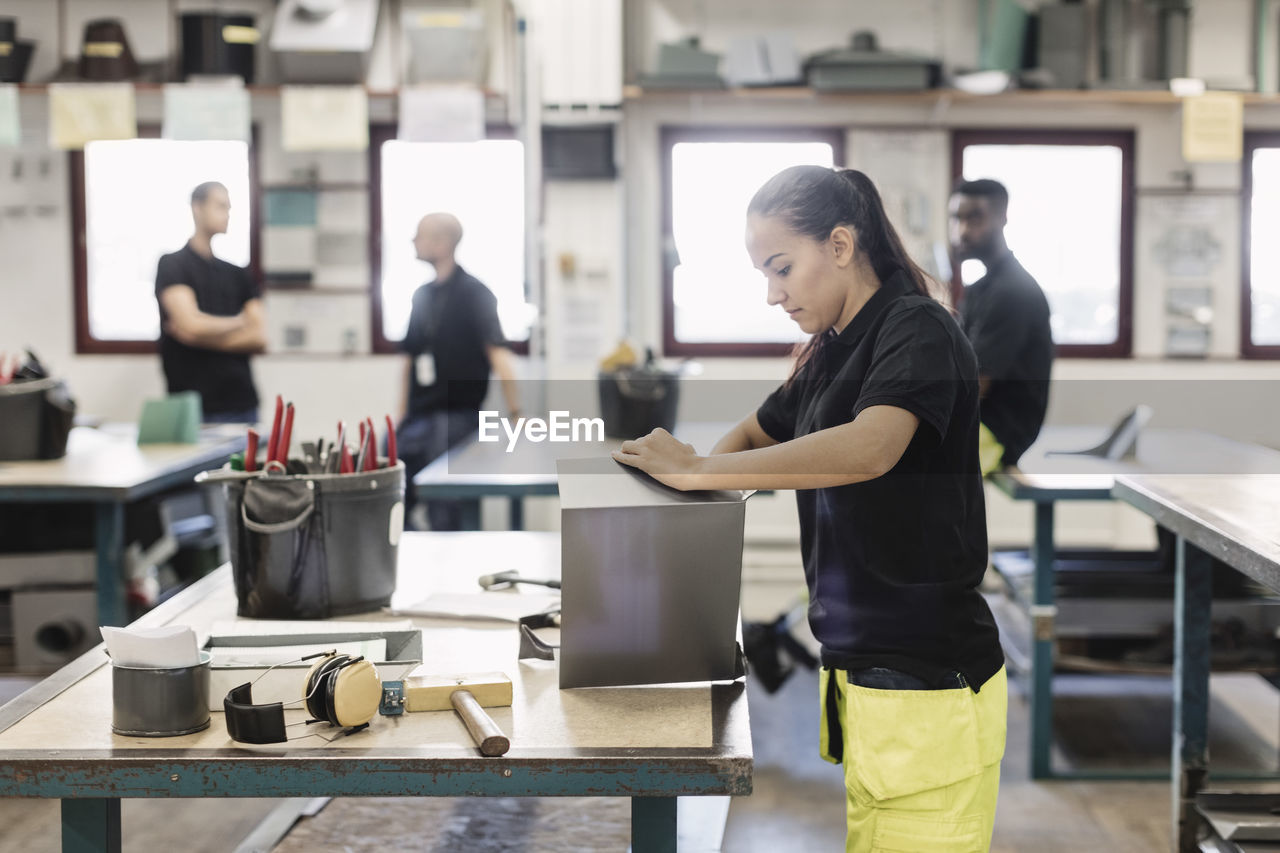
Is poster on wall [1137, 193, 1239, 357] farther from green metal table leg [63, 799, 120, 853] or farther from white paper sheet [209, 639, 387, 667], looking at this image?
green metal table leg [63, 799, 120, 853]

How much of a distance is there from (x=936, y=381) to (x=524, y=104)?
3.40 m

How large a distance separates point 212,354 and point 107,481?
142cm

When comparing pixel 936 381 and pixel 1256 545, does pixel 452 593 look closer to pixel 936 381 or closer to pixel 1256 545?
pixel 936 381

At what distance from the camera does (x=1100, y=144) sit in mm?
5023

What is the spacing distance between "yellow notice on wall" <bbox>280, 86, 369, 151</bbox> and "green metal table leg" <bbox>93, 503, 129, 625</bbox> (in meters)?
2.29

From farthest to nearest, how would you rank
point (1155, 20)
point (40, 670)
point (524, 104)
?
point (1155, 20)
point (524, 104)
point (40, 670)

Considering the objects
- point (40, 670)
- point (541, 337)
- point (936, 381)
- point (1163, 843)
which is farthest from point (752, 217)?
point (541, 337)

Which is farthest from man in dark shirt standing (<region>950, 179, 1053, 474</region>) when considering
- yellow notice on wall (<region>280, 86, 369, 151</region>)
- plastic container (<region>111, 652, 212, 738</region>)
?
yellow notice on wall (<region>280, 86, 369, 151</region>)

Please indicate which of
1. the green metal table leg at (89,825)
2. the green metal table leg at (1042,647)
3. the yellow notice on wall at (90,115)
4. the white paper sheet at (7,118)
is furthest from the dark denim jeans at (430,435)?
the green metal table leg at (89,825)

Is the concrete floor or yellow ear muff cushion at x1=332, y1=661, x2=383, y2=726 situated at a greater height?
yellow ear muff cushion at x1=332, y1=661, x2=383, y2=726

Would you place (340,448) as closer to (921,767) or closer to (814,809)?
(921,767)

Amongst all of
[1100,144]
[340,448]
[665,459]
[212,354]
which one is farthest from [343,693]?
[1100,144]

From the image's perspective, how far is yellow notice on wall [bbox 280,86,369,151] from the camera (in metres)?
4.74

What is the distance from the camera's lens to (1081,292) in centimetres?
509
